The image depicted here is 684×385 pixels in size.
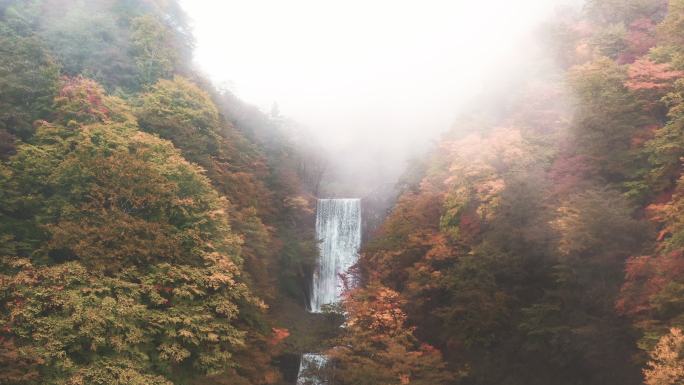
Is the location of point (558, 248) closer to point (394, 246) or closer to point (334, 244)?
point (394, 246)

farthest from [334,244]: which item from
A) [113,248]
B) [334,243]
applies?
[113,248]

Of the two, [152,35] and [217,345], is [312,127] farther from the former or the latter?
[217,345]

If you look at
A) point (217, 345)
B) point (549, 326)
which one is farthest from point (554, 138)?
point (217, 345)

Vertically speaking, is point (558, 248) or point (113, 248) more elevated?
point (558, 248)

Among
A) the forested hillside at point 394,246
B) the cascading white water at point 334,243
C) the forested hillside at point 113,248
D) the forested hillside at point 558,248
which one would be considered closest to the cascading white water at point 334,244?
the cascading white water at point 334,243

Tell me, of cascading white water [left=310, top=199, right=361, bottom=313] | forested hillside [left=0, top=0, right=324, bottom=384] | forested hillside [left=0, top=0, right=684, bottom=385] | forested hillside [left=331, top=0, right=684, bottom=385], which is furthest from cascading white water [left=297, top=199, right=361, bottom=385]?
forested hillside [left=0, top=0, right=324, bottom=384]

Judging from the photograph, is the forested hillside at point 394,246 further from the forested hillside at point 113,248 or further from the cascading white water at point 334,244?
the cascading white water at point 334,244

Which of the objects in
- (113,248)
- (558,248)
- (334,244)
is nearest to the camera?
(113,248)
